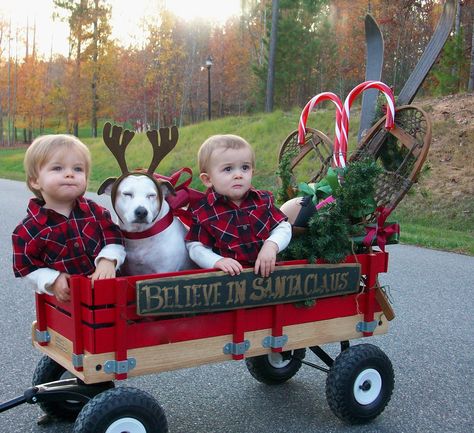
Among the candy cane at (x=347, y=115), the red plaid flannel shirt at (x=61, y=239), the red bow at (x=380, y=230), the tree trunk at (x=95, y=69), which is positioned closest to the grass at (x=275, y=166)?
the red bow at (x=380, y=230)

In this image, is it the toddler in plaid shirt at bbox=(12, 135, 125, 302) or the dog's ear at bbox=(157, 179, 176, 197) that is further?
the dog's ear at bbox=(157, 179, 176, 197)

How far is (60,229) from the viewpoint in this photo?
9.19ft

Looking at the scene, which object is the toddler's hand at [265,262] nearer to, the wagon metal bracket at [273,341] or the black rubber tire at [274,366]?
the wagon metal bracket at [273,341]

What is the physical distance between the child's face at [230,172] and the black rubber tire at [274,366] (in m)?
1.21

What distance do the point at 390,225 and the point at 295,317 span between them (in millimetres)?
758

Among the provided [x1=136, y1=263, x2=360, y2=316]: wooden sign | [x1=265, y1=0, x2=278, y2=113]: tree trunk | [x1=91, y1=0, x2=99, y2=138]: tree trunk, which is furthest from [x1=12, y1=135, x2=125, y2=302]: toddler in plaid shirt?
[x1=91, y1=0, x2=99, y2=138]: tree trunk

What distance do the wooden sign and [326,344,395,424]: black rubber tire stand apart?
36 cm

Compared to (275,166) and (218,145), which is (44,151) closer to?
(218,145)

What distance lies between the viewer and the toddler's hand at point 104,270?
2689 mm

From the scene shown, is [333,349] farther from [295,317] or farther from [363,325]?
[295,317]

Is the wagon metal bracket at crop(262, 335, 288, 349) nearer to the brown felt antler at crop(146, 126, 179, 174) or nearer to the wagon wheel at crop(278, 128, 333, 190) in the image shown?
the brown felt antler at crop(146, 126, 179, 174)

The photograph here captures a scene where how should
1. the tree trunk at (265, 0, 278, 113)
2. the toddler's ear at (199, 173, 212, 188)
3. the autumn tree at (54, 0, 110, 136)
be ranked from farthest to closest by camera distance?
1. the autumn tree at (54, 0, 110, 136)
2. the tree trunk at (265, 0, 278, 113)
3. the toddler's ear at (199, 173, 212, 188)

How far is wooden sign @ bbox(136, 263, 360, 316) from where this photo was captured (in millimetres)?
2701

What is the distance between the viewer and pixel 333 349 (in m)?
4.65
